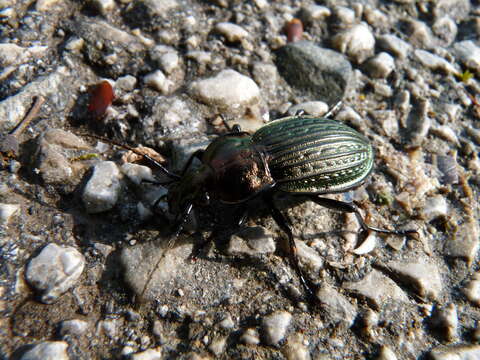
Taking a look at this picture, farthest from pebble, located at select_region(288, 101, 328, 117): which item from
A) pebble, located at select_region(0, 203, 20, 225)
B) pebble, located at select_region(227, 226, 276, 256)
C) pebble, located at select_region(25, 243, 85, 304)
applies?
pebble, located at select_region(0, 203, 20, 225)

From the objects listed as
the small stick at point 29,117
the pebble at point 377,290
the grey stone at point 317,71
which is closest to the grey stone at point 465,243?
the pebble at point 377,290

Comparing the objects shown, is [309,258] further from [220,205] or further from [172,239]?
[172,239]

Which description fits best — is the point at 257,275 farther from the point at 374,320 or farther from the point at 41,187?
the point at 41,187

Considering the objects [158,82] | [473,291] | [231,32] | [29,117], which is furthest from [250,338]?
[231,32]

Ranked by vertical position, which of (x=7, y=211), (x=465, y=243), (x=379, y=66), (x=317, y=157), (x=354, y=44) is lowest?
(x=465, y=243)

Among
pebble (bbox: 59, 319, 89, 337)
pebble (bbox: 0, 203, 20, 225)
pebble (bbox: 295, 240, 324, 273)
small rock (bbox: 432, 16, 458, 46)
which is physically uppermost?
small rock (bbox: 432, 16, 458, 46)

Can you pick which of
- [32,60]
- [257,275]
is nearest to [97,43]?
[32,60]

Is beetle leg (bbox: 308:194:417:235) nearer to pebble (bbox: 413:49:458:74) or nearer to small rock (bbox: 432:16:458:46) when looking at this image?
pebble (bbox: 413:49:458:74)
